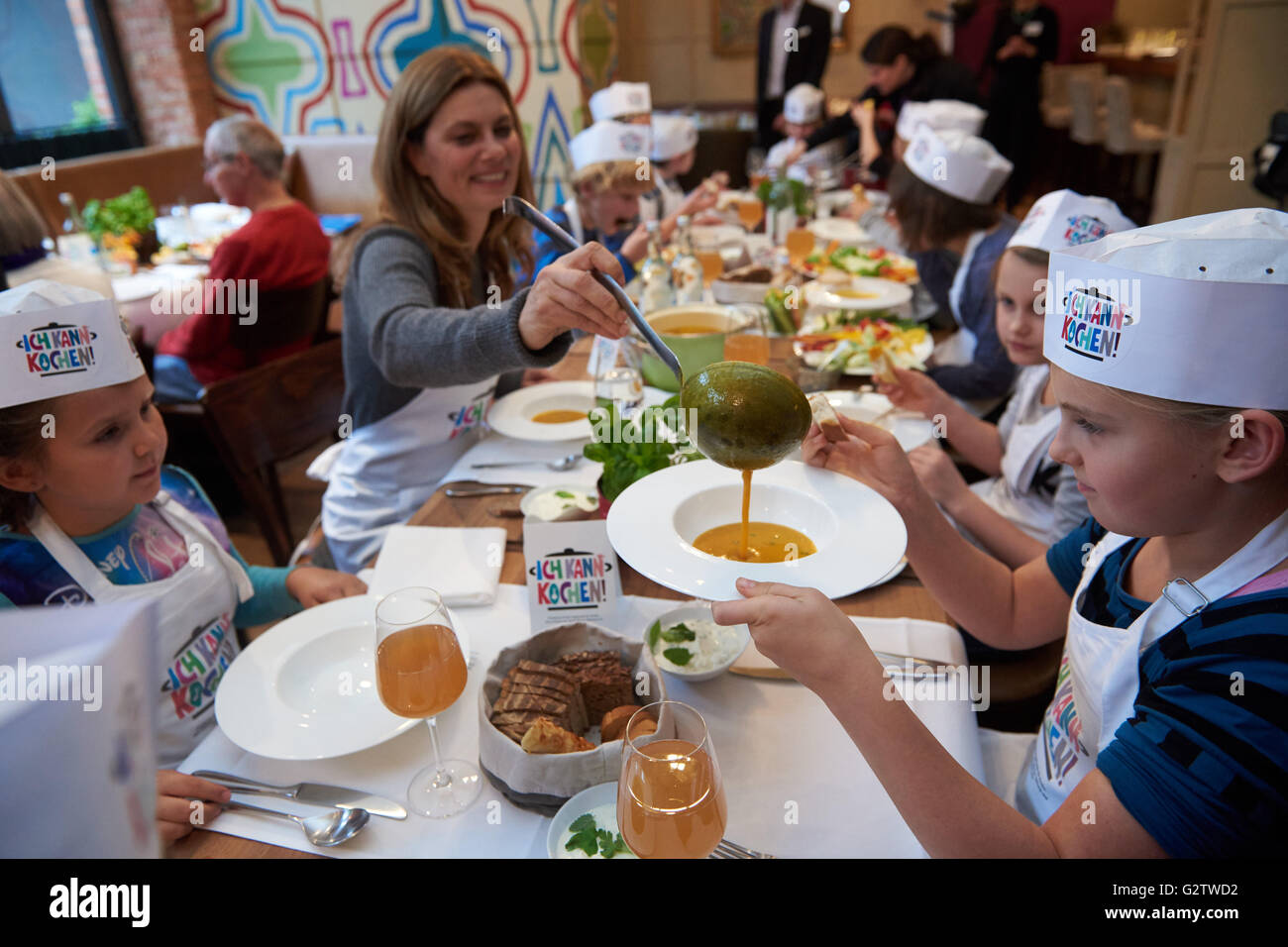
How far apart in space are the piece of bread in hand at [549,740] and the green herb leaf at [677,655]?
236 mm

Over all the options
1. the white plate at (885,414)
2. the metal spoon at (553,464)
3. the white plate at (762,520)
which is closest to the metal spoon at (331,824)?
the white plate at (762,520)

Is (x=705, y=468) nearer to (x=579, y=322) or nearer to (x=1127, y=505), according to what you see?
(x=579, y=322)

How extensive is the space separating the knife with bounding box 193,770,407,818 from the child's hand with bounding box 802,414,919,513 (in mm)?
753

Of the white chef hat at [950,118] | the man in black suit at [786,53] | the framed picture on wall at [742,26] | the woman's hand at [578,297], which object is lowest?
the woman's hand at [578,297]

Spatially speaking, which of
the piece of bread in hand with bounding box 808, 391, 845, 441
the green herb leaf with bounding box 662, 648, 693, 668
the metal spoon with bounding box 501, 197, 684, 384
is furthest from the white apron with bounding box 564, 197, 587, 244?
the green herb leaf with bounding box 662, 648, 693, 668

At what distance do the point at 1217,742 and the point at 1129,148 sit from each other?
25.7ft

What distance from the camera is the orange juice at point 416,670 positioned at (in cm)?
93

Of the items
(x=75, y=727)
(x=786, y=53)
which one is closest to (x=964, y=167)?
(x=75, y=727)

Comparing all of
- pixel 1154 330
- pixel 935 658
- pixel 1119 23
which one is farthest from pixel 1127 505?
pixel 1119 23

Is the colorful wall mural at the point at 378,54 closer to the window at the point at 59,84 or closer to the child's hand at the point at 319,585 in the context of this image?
the window at the point at 59,84

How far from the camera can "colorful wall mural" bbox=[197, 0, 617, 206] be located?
20.6 feet

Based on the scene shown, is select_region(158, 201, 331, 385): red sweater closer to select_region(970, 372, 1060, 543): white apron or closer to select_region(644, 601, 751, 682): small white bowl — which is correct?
select_region(644, 601, 751, 682): small white bowl

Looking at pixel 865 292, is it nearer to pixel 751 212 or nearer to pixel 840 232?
pixel 840 232
